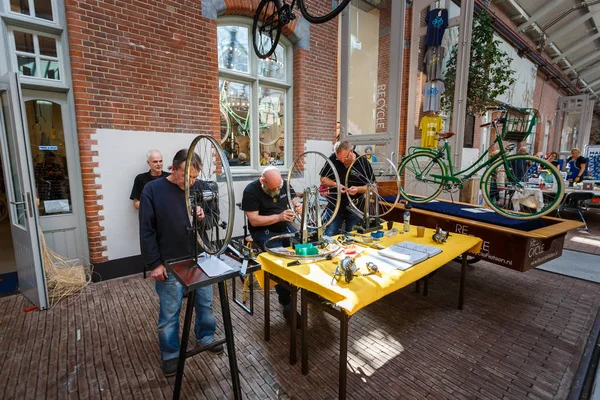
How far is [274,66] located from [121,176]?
3515 millimetres

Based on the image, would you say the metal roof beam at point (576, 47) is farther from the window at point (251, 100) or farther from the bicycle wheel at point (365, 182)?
the bicycle wheel at point (365, 182)

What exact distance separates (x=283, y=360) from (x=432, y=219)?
2686mm

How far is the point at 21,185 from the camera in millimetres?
2965

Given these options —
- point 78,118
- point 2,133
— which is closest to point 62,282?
point 2,133

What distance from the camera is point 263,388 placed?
206 cm

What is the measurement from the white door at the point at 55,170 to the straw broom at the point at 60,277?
18 cm

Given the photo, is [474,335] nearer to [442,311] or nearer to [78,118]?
[442,311]

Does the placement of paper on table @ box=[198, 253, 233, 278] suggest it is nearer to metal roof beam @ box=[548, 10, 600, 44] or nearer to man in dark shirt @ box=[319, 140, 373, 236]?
man in dark shirt @ box=[319, 140, 373, 236]

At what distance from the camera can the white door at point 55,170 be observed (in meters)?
3.58

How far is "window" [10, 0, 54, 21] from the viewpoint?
328cm

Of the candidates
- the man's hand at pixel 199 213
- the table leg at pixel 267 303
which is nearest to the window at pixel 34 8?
the man's hand at pixel 199 213

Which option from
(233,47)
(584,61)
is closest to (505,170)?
(233,47)

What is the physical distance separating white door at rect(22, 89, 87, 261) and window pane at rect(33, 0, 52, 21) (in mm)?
876

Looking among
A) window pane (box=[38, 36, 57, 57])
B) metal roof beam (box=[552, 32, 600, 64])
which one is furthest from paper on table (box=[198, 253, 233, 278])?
metal roof beam (box=[552, 32, 600, 64])
